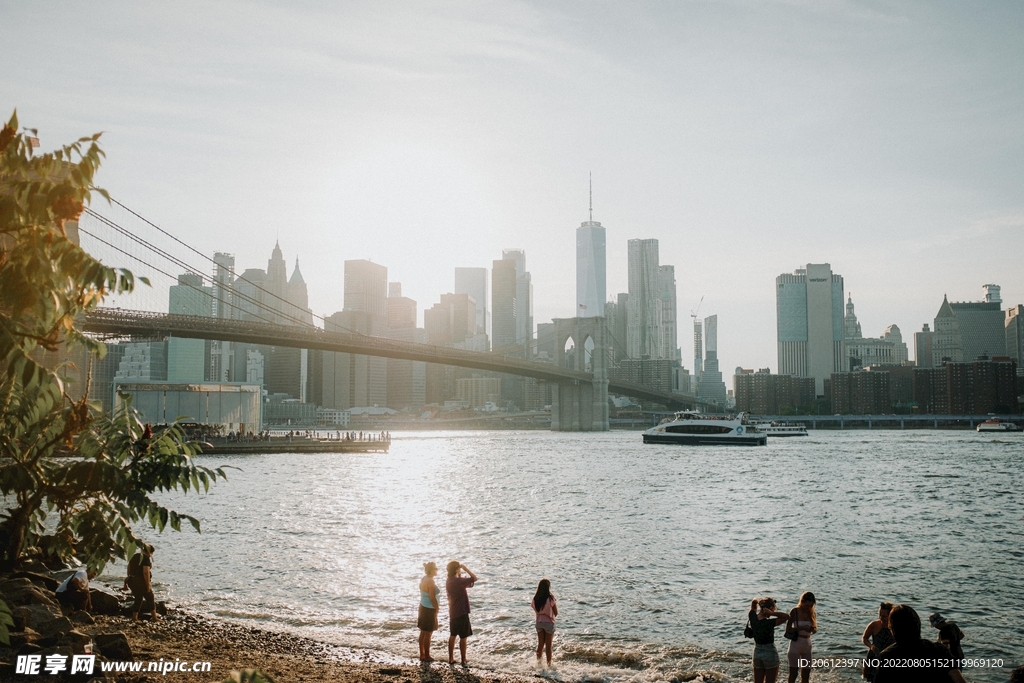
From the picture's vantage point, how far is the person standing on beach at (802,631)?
9906 millimetres

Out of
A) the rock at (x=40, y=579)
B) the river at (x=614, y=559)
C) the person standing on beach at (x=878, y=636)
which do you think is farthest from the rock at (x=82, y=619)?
the person standing on beach at (x=878, y=636)

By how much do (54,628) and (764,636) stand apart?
30.4 feet

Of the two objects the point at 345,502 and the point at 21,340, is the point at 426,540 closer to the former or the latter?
the point at 345,502

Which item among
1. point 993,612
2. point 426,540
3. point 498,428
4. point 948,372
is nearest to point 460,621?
point 993,612

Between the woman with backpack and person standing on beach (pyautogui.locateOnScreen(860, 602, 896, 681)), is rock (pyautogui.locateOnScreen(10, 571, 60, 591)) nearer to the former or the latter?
the woman with backpack

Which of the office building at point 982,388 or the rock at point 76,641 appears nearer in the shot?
the rock at point 76,641

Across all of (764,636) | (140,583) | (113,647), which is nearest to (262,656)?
(113,647)

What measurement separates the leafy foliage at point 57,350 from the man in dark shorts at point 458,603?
17.8 feet

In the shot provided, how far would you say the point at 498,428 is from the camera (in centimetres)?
17438

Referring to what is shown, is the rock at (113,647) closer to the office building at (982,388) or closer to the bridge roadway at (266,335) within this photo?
the bridge roadway at (266,335)

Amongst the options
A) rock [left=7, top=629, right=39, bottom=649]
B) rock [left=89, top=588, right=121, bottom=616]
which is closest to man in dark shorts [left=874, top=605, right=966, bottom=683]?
rock [left=7, top=629, right=39, bottom=649]

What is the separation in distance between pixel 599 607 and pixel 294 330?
53.4 meters

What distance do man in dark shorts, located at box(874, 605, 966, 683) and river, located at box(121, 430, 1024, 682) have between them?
4376 millimetres

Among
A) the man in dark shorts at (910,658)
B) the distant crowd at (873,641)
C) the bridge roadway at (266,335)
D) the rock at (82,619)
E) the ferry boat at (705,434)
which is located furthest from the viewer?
the ferry boat at (705,434)
